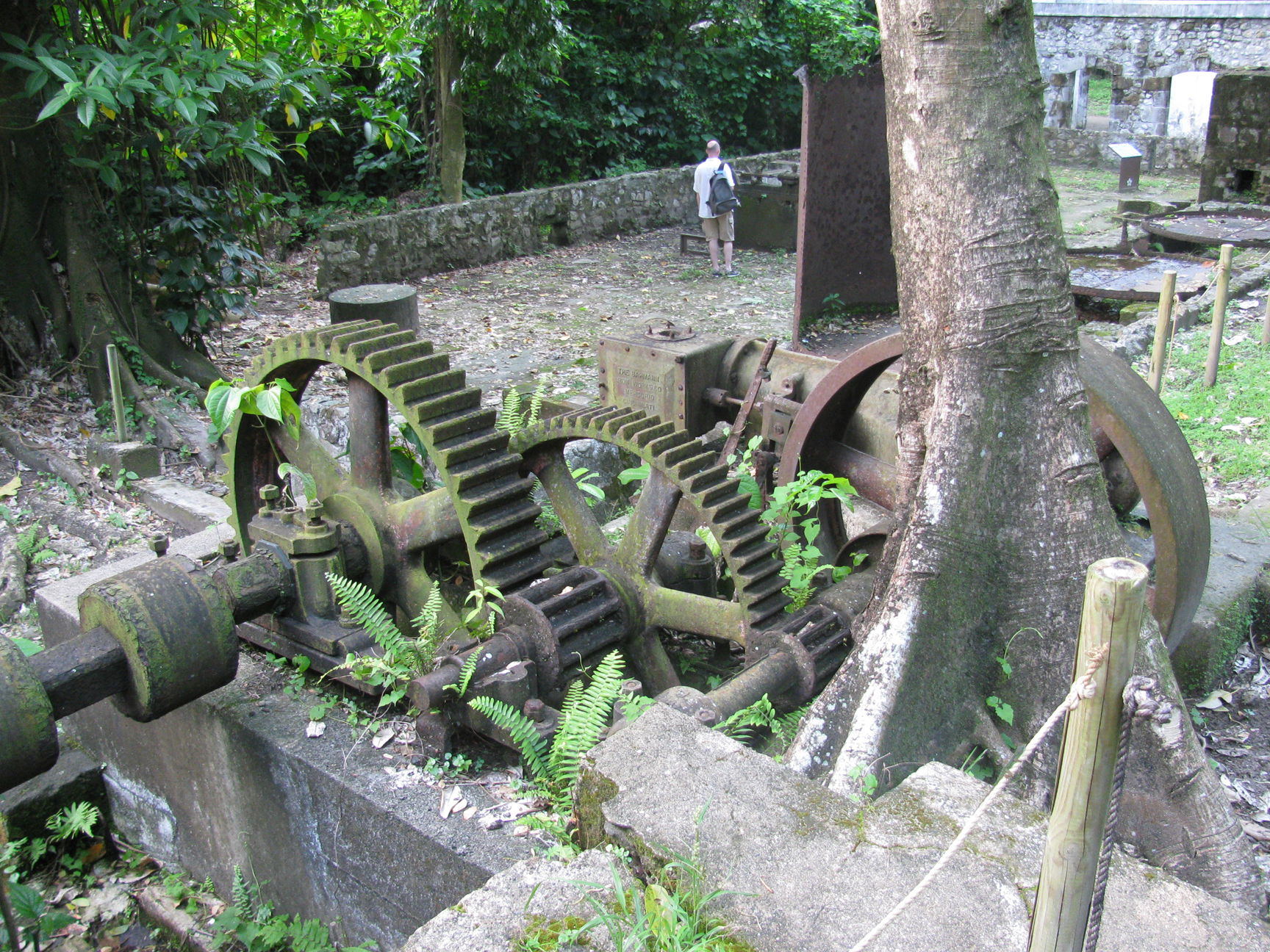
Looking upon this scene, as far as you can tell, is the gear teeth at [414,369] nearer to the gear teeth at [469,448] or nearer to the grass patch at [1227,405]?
the gear teeth at [469,448]

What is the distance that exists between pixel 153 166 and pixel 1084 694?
7.90m

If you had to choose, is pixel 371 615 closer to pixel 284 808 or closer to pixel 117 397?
pixel 284 808

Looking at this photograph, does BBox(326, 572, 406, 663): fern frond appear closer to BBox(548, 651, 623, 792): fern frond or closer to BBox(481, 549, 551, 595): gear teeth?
BBox(481, 549, 551, 595): gear teeth

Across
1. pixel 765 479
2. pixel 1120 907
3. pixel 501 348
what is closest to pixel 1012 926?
pixel 1120 907

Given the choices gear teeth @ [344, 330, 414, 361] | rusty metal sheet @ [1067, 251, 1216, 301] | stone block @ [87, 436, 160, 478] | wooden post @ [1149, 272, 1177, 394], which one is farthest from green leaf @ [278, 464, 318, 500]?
rusty metal sheet @ [1067, 251, 1216, 301]

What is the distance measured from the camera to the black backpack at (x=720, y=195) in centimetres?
1223

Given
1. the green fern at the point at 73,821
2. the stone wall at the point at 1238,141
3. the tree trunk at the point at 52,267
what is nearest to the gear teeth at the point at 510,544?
the green fern at the point at 73,821

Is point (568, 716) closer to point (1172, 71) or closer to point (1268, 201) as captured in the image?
point (1268, 201)

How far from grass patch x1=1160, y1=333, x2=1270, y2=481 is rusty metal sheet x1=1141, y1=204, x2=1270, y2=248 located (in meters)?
3.78

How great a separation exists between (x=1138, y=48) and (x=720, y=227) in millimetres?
15339

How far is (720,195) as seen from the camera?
1228cm

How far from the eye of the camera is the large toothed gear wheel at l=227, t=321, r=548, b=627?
3.79 m

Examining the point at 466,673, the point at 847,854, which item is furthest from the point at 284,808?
the point at 847,854

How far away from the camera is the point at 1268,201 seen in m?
12.6
